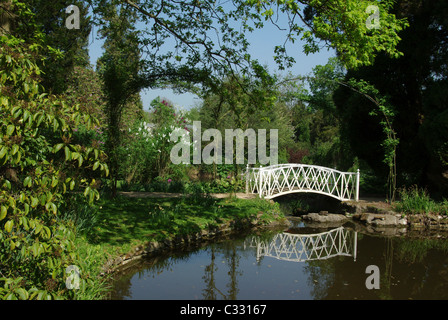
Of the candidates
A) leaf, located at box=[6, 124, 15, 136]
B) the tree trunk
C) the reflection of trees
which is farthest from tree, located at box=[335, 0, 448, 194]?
leaf, located at box=[6, 124, 15, 136]

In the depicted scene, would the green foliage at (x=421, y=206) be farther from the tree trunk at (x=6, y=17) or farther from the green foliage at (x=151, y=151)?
the tree trunk at (x=6, y=17)

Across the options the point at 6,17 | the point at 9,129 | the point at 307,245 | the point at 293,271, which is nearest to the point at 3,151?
the point at 9,129

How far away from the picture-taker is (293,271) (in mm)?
6184

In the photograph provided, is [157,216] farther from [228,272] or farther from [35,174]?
[35,174]

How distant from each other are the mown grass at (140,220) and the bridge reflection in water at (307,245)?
111cm

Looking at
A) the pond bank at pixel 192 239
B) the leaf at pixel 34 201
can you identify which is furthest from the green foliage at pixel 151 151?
the leaf at pixel 34 201

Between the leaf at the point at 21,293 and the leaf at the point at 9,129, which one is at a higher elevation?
the leaf at the point at 9,129

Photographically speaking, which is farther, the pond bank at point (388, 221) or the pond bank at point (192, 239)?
the pond bank at point (388, 221)

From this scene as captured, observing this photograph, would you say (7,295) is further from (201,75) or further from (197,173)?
(197,173)

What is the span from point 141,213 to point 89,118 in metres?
5.40

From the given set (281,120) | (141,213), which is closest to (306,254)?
(141,213)

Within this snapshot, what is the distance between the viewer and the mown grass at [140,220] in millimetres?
5230

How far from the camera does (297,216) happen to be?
1156cm

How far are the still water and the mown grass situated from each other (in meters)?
0.42
